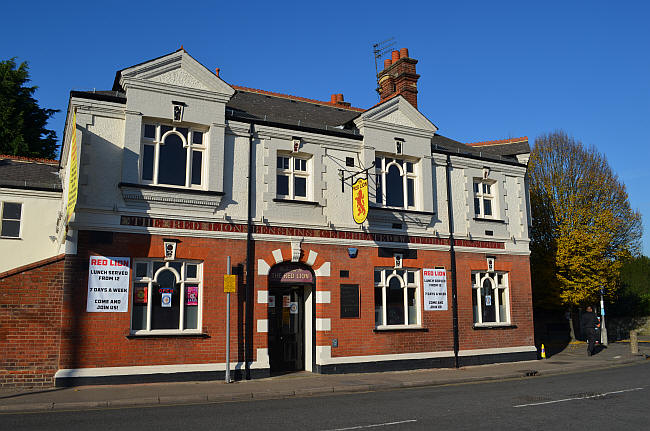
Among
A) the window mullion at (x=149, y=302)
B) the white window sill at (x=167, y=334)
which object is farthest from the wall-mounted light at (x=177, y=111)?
the white window sill at (x=167, y=334)

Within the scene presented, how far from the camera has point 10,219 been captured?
18.0m

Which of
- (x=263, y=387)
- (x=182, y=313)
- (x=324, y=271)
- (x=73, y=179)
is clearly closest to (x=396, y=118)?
(x=324, y=271)

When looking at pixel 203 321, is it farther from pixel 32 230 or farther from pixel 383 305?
pixel 32 230

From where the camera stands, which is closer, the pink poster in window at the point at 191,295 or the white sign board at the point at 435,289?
the pink poster in window at the point at 191,295

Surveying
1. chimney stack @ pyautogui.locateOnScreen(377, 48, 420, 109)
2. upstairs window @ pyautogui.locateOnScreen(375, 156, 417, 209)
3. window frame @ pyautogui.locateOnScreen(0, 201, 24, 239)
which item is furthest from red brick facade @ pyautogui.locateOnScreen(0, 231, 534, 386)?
chimney stack @ pyautogui.locateOnScreen(377, 48, 420, 109)

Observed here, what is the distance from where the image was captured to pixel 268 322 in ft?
53.2

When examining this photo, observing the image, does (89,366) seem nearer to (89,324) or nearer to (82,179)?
(89,324)

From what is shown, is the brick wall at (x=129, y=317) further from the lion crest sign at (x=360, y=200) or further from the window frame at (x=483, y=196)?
the window frame at (x=483, y=196)

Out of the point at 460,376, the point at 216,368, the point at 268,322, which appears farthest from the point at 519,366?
the point at 216,368

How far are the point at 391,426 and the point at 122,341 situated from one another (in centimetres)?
804

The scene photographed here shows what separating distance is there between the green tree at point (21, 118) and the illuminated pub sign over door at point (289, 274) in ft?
81.3

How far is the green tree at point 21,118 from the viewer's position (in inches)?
1299

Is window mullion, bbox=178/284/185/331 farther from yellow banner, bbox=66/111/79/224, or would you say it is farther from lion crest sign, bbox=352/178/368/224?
lion crest sign, bbox=352/178/368/224

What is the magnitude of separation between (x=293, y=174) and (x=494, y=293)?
9351 mm
